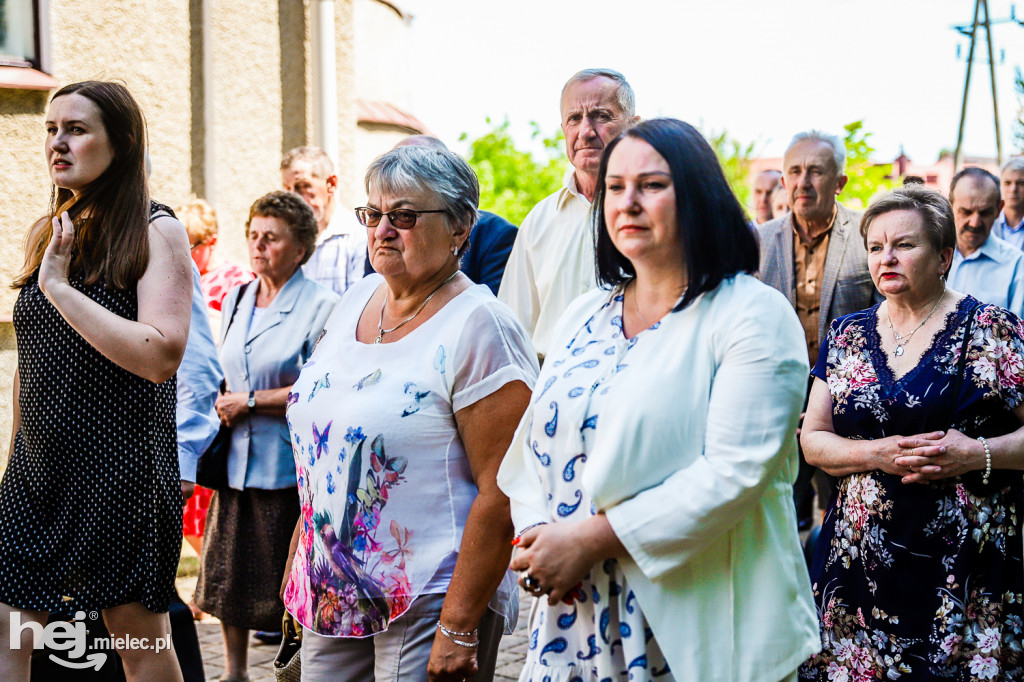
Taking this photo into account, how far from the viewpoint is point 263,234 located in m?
4.98

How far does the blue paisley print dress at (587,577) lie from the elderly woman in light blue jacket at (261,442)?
260 centimetres

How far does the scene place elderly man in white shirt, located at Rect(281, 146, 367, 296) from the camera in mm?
5867

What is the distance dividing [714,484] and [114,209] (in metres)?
Result: 2.11

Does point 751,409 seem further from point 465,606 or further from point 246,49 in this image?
point 246,49

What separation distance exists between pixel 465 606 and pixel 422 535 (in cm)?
22

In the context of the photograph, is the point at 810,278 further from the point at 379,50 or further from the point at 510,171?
the point at 510,171

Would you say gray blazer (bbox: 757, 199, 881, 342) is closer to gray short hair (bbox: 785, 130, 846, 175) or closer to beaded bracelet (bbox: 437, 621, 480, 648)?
gray short hair (bbox: 785, 130, 846, 175)

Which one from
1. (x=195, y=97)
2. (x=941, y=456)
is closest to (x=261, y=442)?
(x=941, y=456)

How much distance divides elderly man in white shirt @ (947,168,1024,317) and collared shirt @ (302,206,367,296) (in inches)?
137

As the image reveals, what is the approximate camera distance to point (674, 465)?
2.12 m

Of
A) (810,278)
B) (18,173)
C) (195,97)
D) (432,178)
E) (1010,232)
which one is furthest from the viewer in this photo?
(195,97)

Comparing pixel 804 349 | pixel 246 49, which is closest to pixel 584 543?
pixel 804 349

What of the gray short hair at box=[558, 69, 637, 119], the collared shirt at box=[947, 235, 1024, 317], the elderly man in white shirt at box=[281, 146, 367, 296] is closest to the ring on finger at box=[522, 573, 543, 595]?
the gray short hair at box=[558, 69, 637, 119]

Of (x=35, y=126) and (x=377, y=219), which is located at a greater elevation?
(x=35, y=126)
